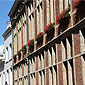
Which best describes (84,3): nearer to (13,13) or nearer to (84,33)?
(84,33)

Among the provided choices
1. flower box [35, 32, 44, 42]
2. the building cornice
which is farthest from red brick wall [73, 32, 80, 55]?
flower box [35, 32, 44, 42]

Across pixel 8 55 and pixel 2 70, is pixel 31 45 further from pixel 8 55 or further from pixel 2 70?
pixel 2 70

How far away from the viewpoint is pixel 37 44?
2498 cm

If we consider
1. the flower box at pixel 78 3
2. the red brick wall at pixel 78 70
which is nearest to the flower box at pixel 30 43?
the red brick wall at pixel 78 70

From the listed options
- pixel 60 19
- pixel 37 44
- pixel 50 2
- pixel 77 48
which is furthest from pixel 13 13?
pixel 77 48

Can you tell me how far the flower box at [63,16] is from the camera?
720 inches

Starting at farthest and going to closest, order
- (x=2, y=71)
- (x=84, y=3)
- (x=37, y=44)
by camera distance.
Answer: (x=2, y=71) < (x=37, y=44) < (x=84, y=3)

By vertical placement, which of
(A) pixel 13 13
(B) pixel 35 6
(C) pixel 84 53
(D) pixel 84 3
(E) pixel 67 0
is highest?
(A) pixel 13 13

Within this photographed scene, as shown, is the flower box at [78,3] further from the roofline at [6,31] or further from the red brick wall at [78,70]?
the roofline at [6,31]

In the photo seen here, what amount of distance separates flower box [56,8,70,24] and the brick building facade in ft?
0.44

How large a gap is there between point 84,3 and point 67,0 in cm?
326

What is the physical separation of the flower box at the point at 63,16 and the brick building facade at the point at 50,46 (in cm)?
13

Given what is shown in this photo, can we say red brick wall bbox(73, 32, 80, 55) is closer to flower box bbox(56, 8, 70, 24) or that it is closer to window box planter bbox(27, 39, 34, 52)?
flower box bbox(56, 8, 70, 24)

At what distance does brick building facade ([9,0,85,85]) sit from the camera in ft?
55.7
